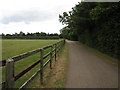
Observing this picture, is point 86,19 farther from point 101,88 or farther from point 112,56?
point 101,88

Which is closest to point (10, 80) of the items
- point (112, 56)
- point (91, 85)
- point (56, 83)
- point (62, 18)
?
point (56, 83)

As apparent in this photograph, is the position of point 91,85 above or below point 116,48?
below

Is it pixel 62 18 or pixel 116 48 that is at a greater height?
pixel 62 18

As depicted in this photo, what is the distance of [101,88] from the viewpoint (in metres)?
2.77

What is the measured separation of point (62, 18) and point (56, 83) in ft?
85.3

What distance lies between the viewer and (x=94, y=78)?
11.3 feet

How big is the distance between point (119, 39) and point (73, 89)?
5120 millimetres

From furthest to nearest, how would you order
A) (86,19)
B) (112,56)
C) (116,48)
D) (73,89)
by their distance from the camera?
(86,19), (112,56), (116,48), (73,89)

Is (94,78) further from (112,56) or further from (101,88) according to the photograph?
(112,56)

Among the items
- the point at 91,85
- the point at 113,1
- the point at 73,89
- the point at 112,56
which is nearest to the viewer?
the point at 73,89

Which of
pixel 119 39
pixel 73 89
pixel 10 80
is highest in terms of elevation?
pixel 119 39

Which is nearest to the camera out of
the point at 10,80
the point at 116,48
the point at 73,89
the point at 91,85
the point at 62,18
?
the point at 10,80

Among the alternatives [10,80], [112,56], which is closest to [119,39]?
[112,56]

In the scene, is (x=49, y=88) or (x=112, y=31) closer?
(x=49, y=88)
